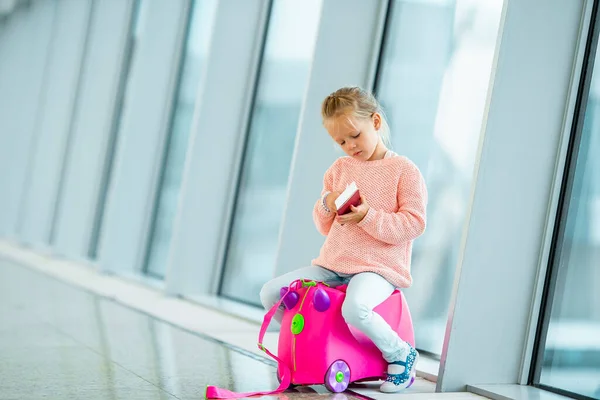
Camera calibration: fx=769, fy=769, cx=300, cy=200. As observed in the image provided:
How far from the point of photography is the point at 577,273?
2555 millimetres

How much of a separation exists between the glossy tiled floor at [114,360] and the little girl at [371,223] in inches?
10.6

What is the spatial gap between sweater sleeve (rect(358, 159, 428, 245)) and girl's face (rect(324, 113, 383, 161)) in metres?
0.14

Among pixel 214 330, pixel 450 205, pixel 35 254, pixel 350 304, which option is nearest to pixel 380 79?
pixel 450 205

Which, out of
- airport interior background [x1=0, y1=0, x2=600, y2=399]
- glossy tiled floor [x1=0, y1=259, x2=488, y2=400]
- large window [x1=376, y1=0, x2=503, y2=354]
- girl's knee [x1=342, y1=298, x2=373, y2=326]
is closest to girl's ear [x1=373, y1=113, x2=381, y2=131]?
airport interior background [x1=0, y1=0, x2=600, y2=399]

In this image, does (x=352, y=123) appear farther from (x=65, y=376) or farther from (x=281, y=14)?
(x=281, y=14)

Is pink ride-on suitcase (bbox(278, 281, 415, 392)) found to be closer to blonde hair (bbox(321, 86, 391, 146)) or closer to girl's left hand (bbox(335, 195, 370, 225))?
girl's left hand (bbox(335, 195, 370, 225))

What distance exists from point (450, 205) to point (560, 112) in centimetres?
64

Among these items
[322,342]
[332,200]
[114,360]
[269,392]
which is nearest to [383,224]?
[332,200]

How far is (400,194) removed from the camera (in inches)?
95.8

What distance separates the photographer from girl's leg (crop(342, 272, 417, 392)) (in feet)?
7.36

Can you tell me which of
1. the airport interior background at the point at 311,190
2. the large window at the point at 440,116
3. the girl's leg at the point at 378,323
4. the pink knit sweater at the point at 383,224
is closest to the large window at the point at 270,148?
the airport interior background at the point at 311,190

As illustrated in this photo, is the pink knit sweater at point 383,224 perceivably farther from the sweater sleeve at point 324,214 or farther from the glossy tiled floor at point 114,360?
the glossy tiled floor at point 114,360

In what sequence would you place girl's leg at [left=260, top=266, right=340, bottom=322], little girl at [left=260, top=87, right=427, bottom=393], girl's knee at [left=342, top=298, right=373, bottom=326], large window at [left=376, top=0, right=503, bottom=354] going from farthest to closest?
large window at [left=376, top=0, right=503, bottom=354], girl's leg at [left=260, top=266, right=340, bottom=322], little girl at [left=260, top=87, right=427, bottom=393], girl's knee at [left=342, top=298, right=373, bottom=326]

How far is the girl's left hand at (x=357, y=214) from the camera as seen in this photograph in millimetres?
2324
